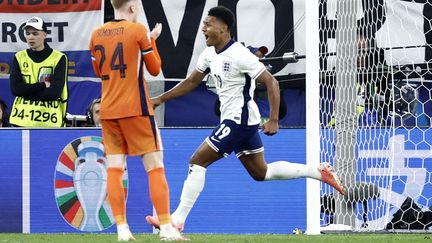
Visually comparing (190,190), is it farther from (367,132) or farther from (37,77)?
(37,77)

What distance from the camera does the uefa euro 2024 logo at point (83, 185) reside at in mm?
13867

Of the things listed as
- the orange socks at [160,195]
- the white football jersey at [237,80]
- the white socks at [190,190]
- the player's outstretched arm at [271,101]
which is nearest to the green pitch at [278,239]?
the white socks at [190,190]

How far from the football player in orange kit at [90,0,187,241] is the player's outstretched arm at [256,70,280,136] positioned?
4.26ft

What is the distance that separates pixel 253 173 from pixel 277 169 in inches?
9.9

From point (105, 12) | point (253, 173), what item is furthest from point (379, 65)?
point (105, 12)

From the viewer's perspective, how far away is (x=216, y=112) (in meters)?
14.8

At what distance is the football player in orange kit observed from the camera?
32.5 ft

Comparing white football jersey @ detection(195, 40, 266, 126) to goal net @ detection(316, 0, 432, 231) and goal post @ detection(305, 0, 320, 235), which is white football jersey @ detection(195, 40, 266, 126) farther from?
goal net @ detection(316, 0, 432, 231)

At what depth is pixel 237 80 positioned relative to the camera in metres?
11.2

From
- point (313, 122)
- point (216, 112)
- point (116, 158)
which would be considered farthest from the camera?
point (216, 112)

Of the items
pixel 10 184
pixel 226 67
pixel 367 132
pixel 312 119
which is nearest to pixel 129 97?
pixel 226 67

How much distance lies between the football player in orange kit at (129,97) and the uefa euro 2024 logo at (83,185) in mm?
3846

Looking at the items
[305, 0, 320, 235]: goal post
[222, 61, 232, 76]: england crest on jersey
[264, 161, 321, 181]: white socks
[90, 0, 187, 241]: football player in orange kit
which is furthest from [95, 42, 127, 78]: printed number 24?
[305, 0, 320, 235]: goal post

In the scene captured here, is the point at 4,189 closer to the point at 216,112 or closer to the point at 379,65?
the point at 216,112
